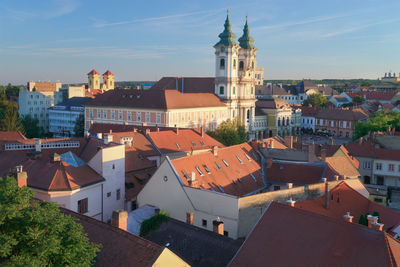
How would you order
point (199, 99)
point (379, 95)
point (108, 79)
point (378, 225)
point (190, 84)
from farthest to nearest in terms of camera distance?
point (108, 79) → point (379, 95) → point (190, 84) → point (199, 99) → point (378, 225)

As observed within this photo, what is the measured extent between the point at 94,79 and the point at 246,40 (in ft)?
245

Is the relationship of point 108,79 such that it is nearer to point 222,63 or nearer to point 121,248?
point 222,63

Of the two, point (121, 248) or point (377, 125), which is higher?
point (377, 125)

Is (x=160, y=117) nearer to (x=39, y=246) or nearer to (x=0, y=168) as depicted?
(x=0, y=168)

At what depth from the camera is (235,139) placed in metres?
56.0

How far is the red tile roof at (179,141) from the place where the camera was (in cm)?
3962

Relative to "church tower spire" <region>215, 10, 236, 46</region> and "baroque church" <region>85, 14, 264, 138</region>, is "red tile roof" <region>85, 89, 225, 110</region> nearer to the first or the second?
"baroque church" <region>85, 14, 264, 138</region>

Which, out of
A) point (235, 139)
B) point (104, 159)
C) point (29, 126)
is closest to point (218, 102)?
point (235, 139)

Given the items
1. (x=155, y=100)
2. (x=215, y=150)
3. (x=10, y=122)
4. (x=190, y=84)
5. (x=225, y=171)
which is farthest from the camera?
(x=190, y=84)

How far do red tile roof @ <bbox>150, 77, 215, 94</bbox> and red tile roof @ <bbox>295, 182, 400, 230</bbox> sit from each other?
5579 centimetres

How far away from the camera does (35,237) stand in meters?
10.6

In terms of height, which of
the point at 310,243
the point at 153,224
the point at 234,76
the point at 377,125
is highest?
the point at 234,76

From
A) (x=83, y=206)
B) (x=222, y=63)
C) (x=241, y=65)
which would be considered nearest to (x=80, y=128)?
(x=222, y=63)

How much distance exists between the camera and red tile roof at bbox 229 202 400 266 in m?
14.3
